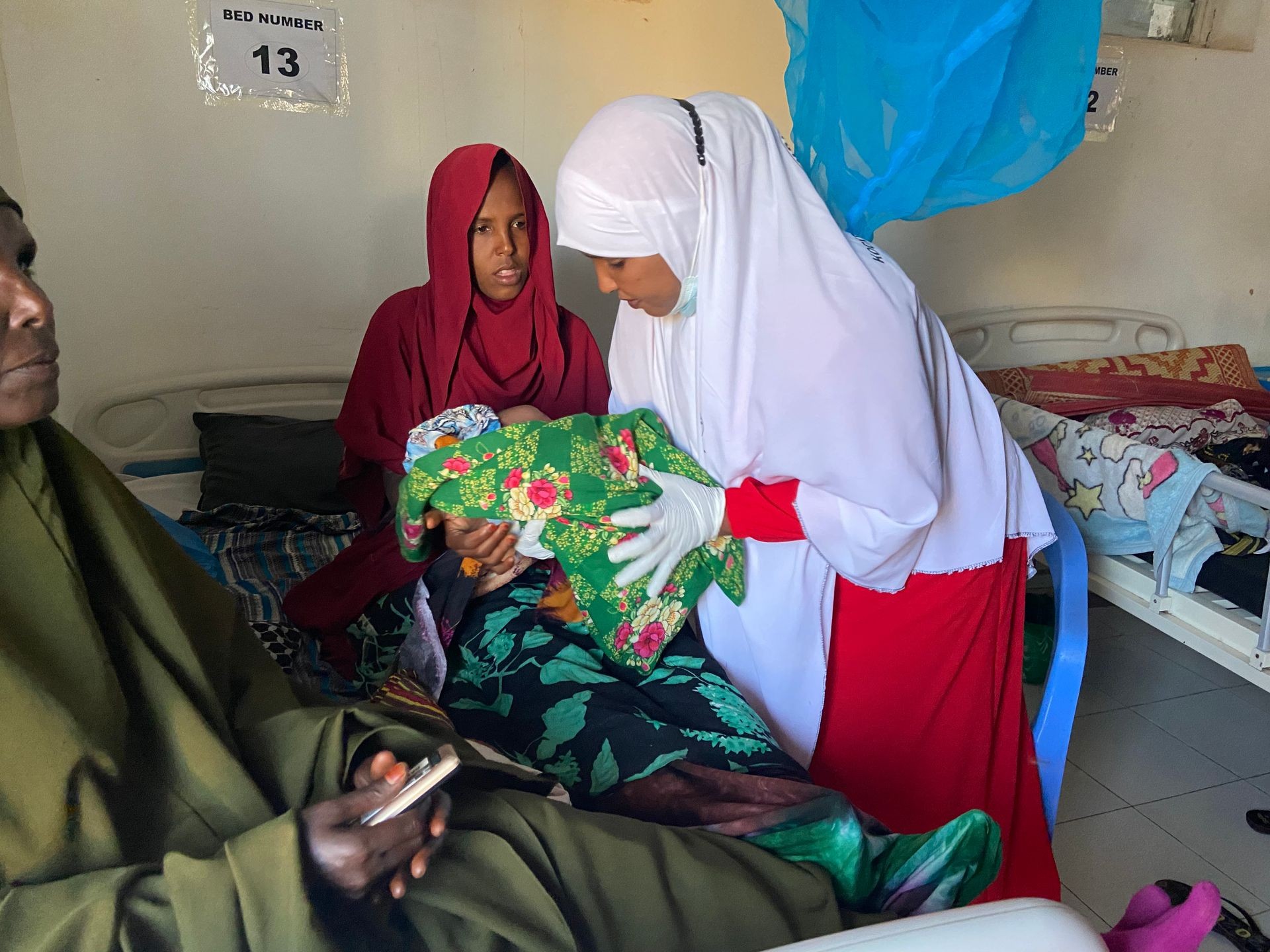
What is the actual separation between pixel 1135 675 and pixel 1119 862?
1.03m

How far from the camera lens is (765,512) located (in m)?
1.51

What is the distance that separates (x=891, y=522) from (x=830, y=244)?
16.6 inches

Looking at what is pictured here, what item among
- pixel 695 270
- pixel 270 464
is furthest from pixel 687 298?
pixel 270 464

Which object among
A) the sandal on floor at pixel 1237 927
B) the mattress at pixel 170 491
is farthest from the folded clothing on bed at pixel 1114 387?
the mattress at pixel 170 491

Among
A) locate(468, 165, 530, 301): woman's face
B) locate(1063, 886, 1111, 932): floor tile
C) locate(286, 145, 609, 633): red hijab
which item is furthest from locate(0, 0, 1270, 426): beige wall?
locate(1063, 886, 1111, 932): floor tile

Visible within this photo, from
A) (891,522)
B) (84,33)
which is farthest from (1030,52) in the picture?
(84,33)

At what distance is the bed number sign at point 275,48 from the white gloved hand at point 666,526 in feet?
4.96

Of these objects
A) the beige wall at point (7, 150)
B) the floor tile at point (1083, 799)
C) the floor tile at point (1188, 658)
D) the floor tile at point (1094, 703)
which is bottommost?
the floor tile at point (1188, 658)

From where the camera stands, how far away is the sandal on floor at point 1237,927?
74.2 inches

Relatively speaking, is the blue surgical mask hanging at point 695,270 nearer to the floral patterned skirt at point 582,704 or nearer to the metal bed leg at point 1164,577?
the floral patterned skirt at point 582,704

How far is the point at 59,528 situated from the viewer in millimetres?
1001

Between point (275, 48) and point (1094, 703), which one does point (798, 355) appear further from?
point (1094, 703)

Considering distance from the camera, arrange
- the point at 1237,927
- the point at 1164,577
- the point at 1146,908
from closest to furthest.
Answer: the point at 1146,908, the point at 1237,927, the point at 1164,577

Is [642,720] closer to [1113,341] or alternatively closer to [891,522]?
[891,522]
